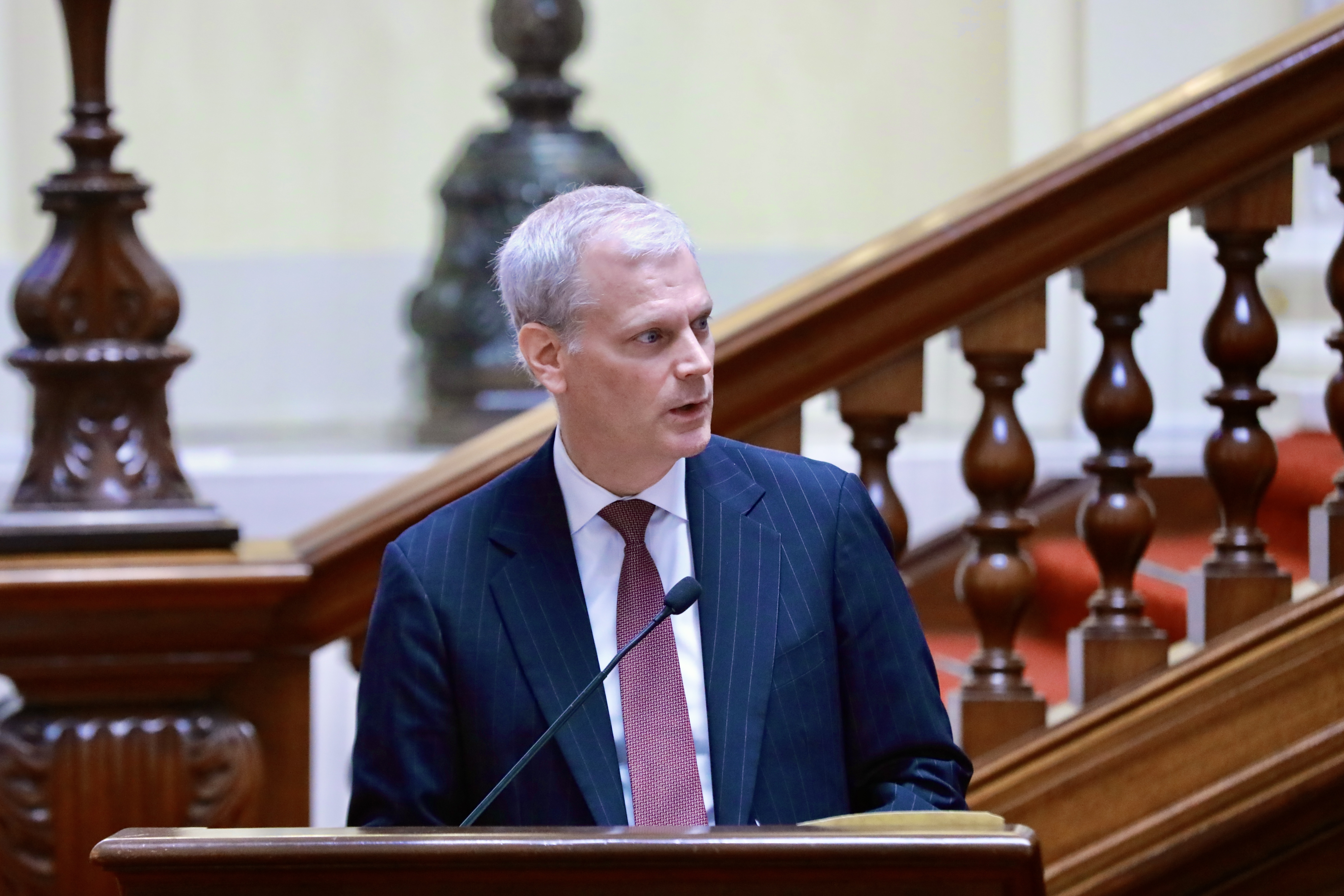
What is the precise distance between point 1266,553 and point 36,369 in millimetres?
1811

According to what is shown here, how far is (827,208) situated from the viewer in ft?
20.3

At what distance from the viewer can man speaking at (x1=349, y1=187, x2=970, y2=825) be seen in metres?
1.83

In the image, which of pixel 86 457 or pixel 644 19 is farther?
pixel 644 19

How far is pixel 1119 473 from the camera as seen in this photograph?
99.3 inches

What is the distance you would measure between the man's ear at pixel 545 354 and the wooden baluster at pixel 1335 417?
47.8 inches

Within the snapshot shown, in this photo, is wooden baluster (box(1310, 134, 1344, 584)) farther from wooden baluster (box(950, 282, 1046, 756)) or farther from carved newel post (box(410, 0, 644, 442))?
carved newel post (box(410, 0, 644, 442))

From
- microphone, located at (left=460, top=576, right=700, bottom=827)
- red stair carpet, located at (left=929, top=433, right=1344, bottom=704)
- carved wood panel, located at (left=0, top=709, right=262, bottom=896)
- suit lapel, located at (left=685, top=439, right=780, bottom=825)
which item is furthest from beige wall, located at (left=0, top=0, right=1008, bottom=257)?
microphone, located at (left=460, top=576, right=700, bottom=827)

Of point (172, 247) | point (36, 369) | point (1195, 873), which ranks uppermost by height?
point (172, 247)

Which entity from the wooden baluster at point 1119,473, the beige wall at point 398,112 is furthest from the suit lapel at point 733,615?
the beige wall at point 398,112

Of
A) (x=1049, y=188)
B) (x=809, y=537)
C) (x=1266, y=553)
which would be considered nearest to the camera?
(x=809, y=537)

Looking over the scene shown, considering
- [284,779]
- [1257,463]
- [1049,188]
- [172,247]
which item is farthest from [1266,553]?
[172,247]

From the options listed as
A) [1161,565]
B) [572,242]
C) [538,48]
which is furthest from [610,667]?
[538,48]

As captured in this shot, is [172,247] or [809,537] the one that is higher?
[172,247]

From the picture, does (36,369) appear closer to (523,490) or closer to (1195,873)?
(523,490)
